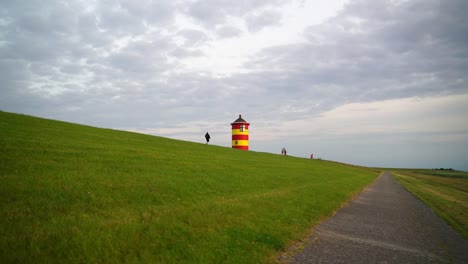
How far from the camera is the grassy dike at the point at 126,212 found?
7.94 metres

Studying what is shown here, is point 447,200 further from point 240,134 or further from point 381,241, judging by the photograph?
point 240,134

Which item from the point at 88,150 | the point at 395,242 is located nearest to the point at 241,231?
the point at 395,242

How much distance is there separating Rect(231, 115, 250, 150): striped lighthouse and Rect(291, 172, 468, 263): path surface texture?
45236 mm

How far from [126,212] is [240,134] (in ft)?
→ 174

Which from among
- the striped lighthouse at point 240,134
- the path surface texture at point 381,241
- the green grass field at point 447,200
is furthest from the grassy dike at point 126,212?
the striped lighthouse at point 240,134

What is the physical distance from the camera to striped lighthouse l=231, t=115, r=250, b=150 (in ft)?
209

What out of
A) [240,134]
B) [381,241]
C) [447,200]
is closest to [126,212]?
[381,241]

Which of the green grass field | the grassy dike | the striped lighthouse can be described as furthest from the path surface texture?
the striped lighthouse

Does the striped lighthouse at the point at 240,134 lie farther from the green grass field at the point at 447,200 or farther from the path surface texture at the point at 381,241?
the path surface texture at the point at 381,241

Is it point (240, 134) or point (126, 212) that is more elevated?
point (240, 134)

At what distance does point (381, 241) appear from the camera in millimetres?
12383

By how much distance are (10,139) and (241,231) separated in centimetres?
1682

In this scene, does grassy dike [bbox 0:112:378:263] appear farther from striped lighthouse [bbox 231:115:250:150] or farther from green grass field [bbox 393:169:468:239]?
striped lighthouse [bbox 231:115:250:150]

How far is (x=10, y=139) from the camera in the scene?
19188 millimetres
